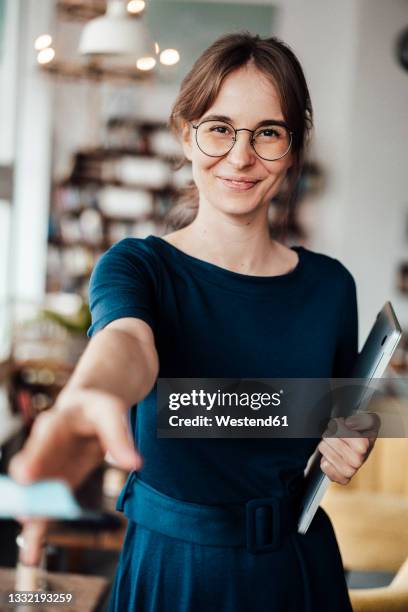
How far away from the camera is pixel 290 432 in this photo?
0.71m

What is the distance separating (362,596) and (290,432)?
0.69 meters

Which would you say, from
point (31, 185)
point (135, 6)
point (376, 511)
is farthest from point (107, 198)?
point (135, 6)

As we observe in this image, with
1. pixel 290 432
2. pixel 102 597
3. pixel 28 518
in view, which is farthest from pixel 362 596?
pixel 28 518

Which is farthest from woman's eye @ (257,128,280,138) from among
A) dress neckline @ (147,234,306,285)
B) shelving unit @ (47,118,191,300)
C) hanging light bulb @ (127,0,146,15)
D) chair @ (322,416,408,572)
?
shelving unit @ (47,118,191,300)

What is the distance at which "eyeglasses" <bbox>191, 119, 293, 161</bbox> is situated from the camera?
655 millimetres

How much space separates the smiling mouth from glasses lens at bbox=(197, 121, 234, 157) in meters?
0.02

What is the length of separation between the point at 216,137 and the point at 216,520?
1.13 feet

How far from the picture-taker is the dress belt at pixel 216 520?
69 cm

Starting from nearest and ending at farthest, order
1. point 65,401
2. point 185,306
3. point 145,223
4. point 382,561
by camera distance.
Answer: point 65,401 → point 185,306 → point 382,561 → point 145,223

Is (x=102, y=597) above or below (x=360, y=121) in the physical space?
below

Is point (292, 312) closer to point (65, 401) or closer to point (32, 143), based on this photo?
point (65, 401)

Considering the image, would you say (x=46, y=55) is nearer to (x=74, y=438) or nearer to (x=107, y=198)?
(x=74, y=438)

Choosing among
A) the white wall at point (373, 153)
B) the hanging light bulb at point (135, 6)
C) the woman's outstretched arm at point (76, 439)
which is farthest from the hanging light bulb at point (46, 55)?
the white wall at point (373, 153)

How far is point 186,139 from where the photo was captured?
2.32 ft
